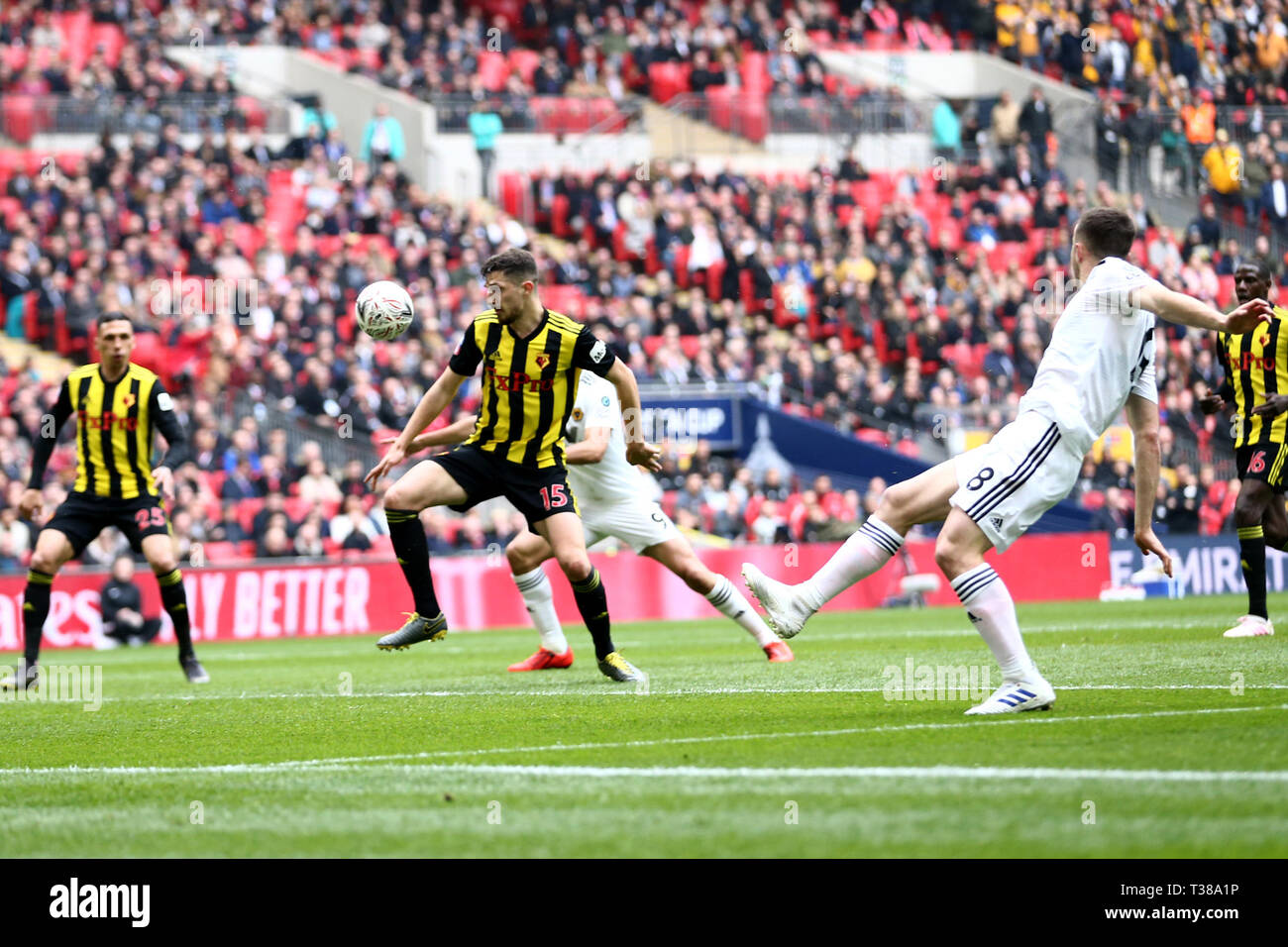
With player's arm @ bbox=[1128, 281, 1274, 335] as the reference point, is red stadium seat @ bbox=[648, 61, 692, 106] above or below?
above

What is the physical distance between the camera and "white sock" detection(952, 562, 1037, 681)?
7445 millimetres

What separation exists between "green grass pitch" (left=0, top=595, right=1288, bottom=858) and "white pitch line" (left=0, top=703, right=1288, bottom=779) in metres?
0.02

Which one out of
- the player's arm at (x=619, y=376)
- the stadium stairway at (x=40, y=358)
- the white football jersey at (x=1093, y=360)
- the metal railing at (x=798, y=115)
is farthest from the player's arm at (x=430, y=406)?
the metal railing at (x=798, y=115)

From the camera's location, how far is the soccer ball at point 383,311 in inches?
422

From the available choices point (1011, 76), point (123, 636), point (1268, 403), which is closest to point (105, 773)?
point (1268, 403)

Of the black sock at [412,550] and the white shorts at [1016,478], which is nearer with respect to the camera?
the white shorts at [1016,478]

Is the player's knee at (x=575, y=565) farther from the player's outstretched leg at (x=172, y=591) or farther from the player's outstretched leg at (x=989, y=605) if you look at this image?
the player's outstretched leg at (x=989, y=605)

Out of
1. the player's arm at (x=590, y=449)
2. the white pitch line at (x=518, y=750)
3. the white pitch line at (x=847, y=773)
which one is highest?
the player's arm at (x=590, y=449)

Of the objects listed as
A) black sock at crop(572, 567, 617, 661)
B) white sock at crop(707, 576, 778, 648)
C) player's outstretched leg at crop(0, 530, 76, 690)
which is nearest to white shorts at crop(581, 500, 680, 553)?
white sock at crop(707, 576, 778, 648)

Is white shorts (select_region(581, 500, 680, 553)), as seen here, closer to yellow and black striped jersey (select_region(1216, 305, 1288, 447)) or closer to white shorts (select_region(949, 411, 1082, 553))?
yellow and black striped jersey (select_region(1216, 305, 1288, 447))

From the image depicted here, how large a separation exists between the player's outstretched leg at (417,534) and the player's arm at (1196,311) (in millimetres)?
4271

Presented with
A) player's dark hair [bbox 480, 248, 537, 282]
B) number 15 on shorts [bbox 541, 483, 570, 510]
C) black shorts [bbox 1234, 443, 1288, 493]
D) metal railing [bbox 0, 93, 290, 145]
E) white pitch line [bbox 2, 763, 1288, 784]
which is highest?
metal railing [bbox 0, 93, 290, 145]

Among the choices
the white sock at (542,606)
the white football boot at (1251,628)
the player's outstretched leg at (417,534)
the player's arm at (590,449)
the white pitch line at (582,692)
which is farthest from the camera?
the white football boot at (1251,628)
